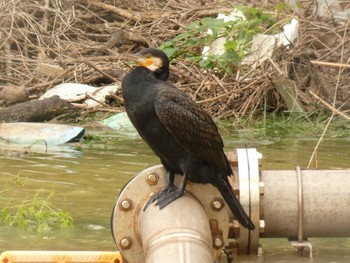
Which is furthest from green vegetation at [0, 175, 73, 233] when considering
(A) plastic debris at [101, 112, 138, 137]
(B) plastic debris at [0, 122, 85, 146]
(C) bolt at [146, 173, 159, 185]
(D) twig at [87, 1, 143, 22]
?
(D) twig at [87, 1, 143, 22]

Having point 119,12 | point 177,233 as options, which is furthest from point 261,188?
point 119,12

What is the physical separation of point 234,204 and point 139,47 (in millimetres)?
7127

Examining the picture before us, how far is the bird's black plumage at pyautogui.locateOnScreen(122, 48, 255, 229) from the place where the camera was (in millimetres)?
4066

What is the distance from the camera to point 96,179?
6.40m

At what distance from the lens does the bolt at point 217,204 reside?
3.88m

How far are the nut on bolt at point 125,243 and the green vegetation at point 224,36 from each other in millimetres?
5802

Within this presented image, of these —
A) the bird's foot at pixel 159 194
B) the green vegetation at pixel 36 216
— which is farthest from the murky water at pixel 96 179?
the bird's foot at pixel 159 194

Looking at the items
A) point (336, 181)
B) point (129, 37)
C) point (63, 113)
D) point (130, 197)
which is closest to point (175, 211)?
point (130, 197)

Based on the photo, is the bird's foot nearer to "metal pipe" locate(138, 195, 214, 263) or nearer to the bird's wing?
"metal pipe" locate(138, 195, 214, 263)

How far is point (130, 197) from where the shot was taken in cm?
385

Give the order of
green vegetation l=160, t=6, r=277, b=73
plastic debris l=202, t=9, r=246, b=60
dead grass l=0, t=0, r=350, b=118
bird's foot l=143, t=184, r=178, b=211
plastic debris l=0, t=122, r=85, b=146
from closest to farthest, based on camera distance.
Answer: bird's foot l=143, t=184, r=178, b=211 < plastic debris l=0, t=122, r=85, b=146 < dead grass l=0, t=0, r=350, b=118 < green vegetation l=160, t=6, r=277, b=73 < plastic debris l=202, t=9, r=246, b=60

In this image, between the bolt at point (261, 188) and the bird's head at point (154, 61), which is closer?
the bolt at point (261, 188)

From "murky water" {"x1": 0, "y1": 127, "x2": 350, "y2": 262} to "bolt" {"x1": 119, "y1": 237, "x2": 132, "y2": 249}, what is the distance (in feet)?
2.11

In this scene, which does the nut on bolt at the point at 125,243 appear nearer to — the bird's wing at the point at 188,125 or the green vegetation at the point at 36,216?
the bird's wing at the point at 188,125
